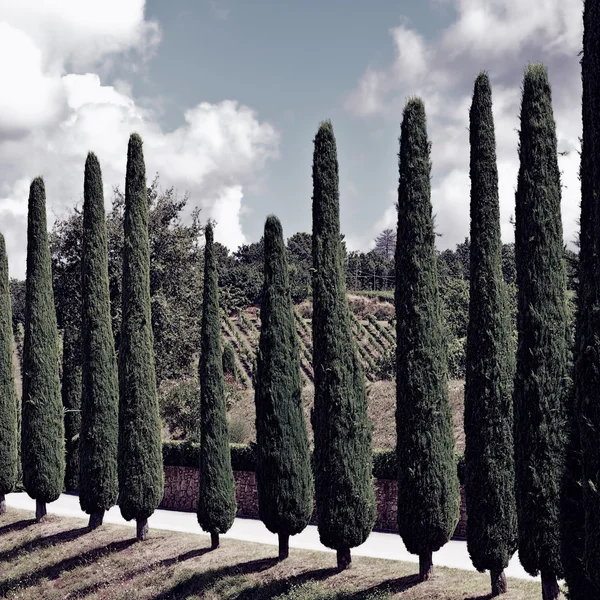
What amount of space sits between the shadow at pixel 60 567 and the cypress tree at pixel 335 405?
8259 millimetres

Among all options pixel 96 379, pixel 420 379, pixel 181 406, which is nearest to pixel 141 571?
pixel 96 379

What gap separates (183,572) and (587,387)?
1431 cm

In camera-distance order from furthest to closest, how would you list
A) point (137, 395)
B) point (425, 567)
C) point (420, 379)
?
1. point (137, 395)
2. point (420, 379)
3. point (425, 567)

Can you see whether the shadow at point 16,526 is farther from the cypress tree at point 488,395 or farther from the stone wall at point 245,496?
the cypress tree at point 488,395

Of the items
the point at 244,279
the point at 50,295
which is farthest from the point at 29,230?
the point at 244,279

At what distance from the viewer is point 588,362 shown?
9.27 m

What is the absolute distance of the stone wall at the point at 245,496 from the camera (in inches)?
986

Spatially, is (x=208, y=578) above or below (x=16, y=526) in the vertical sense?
above

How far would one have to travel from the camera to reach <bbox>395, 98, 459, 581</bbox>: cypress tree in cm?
1667

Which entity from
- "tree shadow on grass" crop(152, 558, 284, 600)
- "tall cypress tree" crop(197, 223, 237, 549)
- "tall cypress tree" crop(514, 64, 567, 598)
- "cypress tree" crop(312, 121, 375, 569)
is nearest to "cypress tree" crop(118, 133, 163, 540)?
"tall cypress tree" crop(197, 223, 237, 549)

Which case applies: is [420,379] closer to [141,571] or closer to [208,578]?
[208,578]

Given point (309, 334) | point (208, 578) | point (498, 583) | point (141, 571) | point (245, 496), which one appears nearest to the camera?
point (498, 583)

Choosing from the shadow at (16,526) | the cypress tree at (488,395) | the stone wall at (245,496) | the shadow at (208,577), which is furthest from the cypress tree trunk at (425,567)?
the shadow at (16,526)

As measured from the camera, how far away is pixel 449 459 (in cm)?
1692
